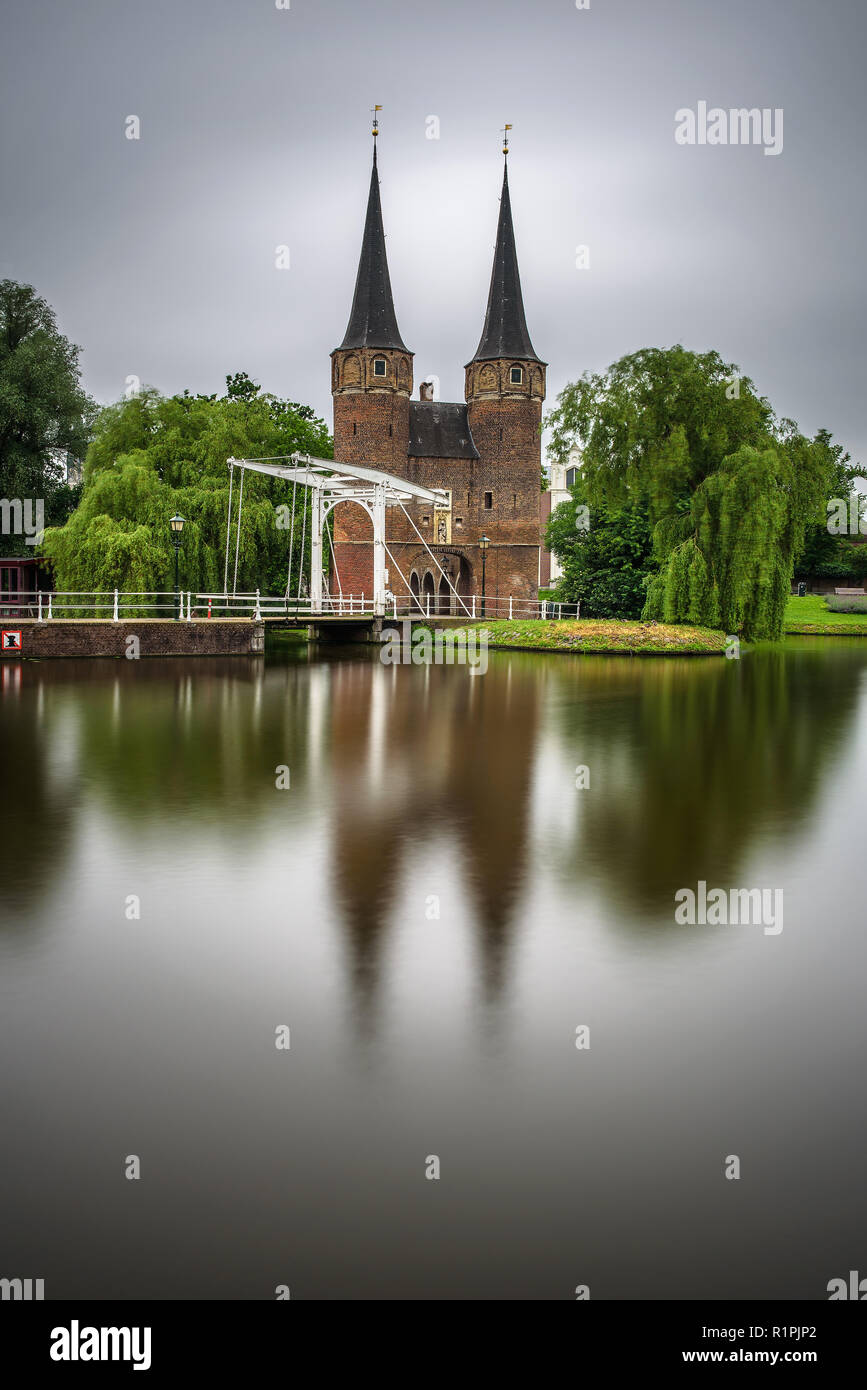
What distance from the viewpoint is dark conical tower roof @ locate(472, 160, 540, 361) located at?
51.2m

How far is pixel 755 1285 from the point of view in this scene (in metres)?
3.27

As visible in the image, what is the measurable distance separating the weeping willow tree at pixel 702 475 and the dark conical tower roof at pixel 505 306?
13.5 metres

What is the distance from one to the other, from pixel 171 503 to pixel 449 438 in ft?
77.1

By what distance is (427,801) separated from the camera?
977 centimetres

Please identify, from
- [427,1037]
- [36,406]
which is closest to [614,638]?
[36,406]

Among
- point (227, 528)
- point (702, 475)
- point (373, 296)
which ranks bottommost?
point (227, 528)

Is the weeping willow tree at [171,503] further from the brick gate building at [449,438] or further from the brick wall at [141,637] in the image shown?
the brick gate building at [449,438]

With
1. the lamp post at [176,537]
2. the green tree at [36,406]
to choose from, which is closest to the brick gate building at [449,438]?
the green tree at [36,406]

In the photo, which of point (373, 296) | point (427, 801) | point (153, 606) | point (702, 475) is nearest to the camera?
point (427, 801)

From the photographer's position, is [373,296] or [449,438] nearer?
[373,296]

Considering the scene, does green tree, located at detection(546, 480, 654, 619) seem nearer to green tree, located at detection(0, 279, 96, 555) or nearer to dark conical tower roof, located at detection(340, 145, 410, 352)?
dark conical tower roof, located at detection(340, 145, 410, 352)

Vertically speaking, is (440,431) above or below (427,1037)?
above

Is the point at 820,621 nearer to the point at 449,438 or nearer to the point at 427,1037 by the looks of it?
the point at 449,438
